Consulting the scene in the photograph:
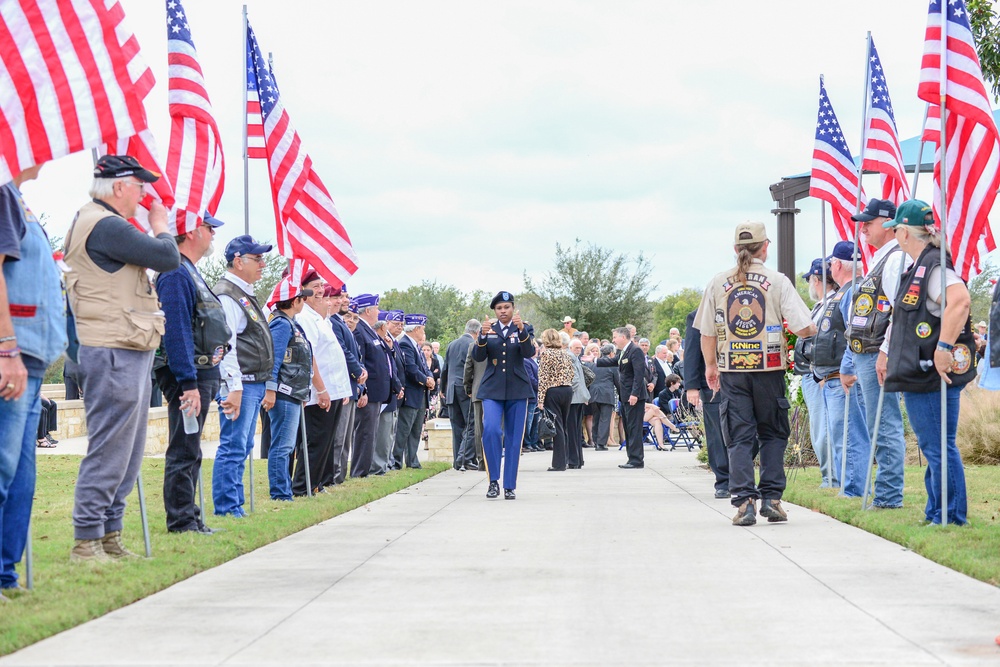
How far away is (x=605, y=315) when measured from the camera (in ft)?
164

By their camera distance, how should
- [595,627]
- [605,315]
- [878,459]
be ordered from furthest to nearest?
[605,315] < [878,459] < [595,627]

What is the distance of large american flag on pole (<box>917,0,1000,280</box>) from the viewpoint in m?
8.81

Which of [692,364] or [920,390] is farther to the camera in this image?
[692,364]

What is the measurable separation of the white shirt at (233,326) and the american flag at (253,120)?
3190 millimetres

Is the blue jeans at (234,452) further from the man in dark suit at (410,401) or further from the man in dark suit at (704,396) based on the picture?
the man in dark suit at (410,401)

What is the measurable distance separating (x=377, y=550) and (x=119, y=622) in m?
2.62

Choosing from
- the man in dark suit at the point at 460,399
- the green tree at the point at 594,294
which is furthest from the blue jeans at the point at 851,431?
the green tree at the point at 594,294

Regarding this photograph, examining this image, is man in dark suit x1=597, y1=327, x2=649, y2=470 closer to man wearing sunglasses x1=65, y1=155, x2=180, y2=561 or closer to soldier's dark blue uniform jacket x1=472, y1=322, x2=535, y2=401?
soldier's dark blue uniform jacket x1=472, y1=322, x2=535, y2=401

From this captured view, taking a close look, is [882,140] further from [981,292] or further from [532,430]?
[981,292]

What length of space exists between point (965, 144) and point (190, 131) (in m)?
5.82

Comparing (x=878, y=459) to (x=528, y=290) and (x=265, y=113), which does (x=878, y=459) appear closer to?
(x=265, y=113)

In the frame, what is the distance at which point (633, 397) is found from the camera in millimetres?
18094

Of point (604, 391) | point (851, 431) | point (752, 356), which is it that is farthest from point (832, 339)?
point (604, 391)

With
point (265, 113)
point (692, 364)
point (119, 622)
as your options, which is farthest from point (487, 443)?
point (119, 622)
